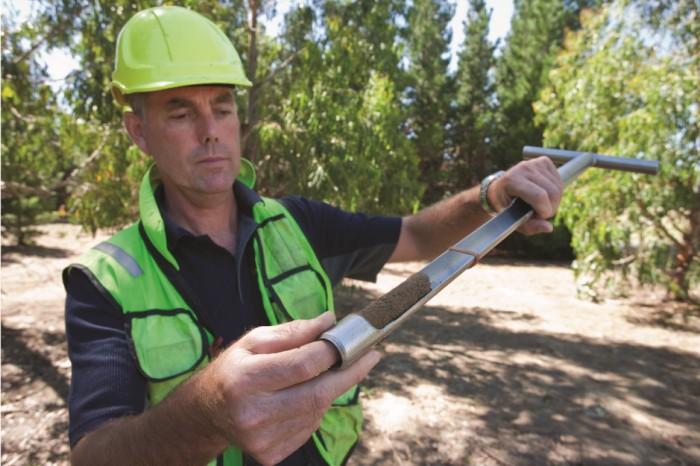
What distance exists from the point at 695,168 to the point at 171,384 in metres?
7.93

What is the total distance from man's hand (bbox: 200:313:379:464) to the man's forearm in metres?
0.09

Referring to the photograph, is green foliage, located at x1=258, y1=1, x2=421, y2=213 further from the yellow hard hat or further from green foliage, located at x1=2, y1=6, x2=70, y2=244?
the yellow hard hat

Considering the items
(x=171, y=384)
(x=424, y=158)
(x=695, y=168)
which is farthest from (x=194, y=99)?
(x=424, y=158)

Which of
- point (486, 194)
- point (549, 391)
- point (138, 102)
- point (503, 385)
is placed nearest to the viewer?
point (138, 102)

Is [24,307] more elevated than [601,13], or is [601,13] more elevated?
[601,13]

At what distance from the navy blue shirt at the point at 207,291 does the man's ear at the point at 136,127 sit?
0.21 metres

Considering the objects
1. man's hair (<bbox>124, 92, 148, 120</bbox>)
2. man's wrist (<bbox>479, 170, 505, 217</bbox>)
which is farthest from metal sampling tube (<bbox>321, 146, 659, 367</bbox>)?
man's hair (<bbox>124, 92, 148, 120</bbox>)

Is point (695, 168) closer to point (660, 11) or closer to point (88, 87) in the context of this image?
point (660, 11)

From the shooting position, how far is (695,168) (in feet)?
23.1

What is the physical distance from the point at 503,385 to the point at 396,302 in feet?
17.1

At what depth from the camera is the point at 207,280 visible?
5.50 feet

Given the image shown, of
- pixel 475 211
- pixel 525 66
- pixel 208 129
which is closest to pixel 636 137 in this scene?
pixel 475 211

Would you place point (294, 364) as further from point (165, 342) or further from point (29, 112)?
point (29, 112)

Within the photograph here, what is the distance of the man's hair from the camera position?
1766 mm
